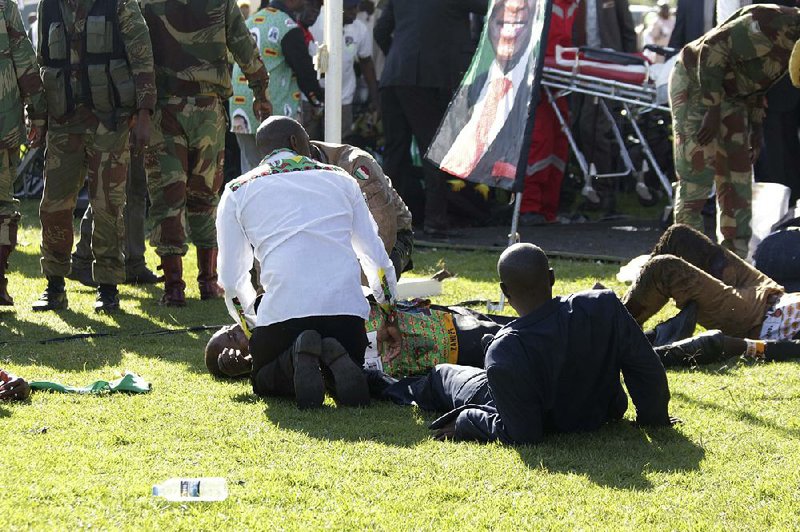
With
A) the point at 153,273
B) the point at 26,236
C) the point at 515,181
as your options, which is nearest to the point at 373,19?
the point at 26,236

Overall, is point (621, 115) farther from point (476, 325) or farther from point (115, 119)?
point (476, 325)

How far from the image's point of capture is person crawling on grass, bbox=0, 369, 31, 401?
18.2 feet

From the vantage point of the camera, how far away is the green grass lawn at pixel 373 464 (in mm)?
3947

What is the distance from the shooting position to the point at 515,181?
23.1 ft

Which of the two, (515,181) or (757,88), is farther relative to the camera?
(757,88)

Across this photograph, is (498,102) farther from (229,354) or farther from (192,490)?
(192,490)

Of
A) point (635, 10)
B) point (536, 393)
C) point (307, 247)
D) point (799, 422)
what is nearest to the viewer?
point (536, 393)

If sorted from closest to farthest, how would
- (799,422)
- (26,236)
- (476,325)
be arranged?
1. (799,422)
2. (476,325)
3. (26,236)

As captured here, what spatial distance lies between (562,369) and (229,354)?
197 centimetres

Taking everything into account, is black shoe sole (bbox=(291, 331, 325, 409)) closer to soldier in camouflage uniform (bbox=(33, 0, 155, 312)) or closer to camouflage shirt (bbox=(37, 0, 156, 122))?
soldier in camouflage uniform (bbox=(33, 0, 155, 312))

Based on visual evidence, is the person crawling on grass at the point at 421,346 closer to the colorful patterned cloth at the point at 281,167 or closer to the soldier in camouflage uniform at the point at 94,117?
the colorful patterned cloth at the point at 281,167

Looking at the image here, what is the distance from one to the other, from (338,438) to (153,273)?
16.0 ft

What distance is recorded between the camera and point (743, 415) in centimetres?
527

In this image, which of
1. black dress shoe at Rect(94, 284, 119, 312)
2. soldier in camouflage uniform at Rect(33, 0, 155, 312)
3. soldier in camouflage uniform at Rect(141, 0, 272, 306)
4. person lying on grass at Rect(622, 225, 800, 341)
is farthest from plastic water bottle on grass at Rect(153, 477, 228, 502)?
soldier in camouflage uniform at Rect(141, 0, 272, 306)
